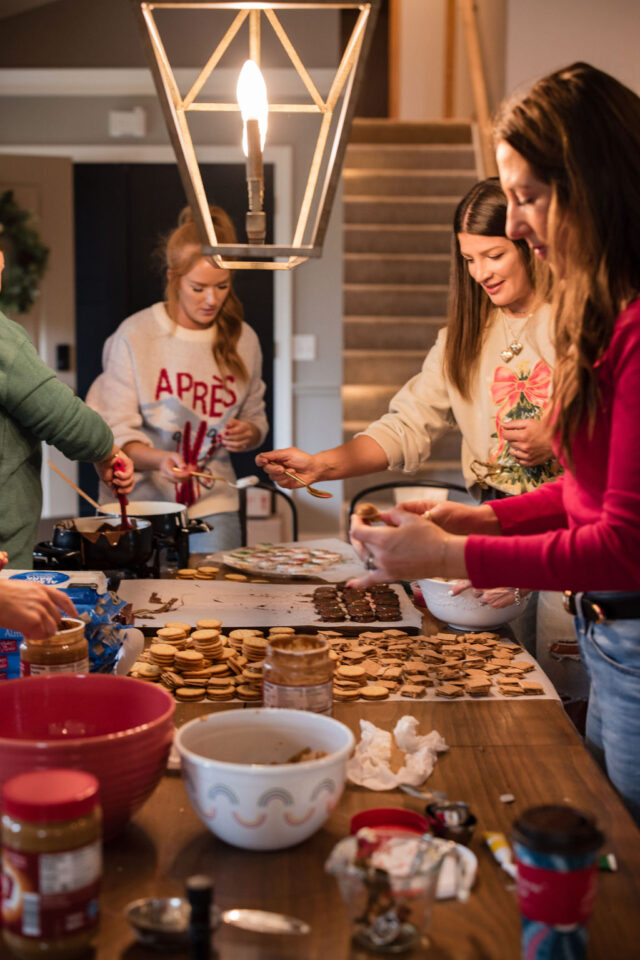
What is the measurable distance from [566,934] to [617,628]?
54cm

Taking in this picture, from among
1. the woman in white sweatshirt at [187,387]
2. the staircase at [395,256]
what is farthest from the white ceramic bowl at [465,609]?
the staircase at [395,256]

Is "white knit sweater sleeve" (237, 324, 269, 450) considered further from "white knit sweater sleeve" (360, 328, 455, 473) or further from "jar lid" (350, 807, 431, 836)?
"jar lid" (350, 807, 431, 836)

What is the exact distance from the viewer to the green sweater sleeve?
82.2 inches

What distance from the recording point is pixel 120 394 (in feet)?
10.2

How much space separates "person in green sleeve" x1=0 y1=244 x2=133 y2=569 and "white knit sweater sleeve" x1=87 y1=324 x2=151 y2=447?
729 millimetres

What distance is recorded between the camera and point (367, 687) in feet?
5.18

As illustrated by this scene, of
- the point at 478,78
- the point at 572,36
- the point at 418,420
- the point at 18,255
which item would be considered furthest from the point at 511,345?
the point at 478,78

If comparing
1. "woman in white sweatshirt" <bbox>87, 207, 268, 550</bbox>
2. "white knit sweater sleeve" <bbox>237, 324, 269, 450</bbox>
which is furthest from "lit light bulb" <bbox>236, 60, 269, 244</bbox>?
"white knit sweater sleeve" <bbox>237, 324, 269, 450</bbox>

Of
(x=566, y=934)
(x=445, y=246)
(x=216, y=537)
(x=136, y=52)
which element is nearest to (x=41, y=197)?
(x=136, y=52)

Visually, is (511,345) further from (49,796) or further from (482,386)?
(49,796)

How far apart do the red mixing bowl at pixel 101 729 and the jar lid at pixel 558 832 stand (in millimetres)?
409

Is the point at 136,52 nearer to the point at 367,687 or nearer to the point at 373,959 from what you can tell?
the point at 367,687

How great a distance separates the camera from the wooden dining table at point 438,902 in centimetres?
89

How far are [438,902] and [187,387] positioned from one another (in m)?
2.42
